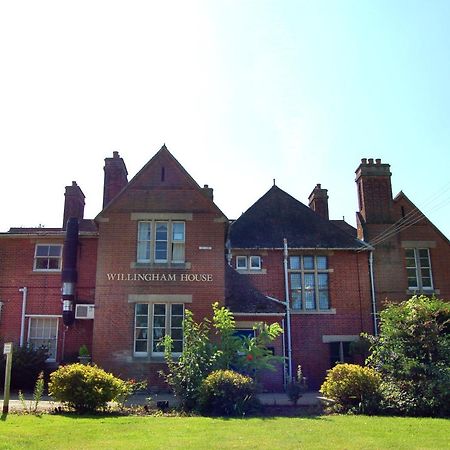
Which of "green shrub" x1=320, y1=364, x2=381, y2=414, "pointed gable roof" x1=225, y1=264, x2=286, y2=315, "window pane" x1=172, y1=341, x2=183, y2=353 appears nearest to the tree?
"green shrub" x1=320, y1=364, x2=381, y2=414

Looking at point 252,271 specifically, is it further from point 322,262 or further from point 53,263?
point 53,263

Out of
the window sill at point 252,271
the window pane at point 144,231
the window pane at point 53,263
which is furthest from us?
the window sill at point 252,271

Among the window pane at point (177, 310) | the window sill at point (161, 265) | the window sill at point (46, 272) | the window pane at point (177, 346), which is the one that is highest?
the window sill at point (46, 272)

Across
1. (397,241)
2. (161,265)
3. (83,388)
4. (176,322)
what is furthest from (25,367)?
(397,241)

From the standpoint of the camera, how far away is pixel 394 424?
11.9m

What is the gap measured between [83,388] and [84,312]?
27.5 feet

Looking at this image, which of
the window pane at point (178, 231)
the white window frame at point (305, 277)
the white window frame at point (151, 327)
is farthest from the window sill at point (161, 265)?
the white window frame at point (305, 277)

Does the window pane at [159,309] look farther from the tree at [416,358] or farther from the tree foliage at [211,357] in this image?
the tree at [416,358]

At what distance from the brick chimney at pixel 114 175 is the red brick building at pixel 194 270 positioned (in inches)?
2.1

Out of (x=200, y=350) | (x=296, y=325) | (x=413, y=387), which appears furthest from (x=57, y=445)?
(x=296, y=325)

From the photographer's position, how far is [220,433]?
1041 centimetres

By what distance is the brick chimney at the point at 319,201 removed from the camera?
3030cm

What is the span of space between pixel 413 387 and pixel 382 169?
1524 cm

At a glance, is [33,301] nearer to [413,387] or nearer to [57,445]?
[57,445]
